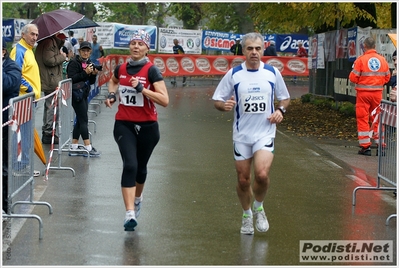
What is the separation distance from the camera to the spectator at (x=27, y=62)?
1083cm

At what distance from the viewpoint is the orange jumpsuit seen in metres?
14.5

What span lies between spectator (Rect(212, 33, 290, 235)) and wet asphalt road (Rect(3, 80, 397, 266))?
1.44 feet

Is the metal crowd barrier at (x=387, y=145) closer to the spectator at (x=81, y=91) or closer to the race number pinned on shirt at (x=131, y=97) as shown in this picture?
the race number pinned on shirt at (x=131, y=97)

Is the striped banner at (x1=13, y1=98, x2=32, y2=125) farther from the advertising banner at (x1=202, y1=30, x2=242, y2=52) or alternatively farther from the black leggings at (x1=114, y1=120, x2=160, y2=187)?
the advertising banner at (x1=202, y1=30, x2=242, y2=52)

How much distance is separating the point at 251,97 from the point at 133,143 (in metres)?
1.21

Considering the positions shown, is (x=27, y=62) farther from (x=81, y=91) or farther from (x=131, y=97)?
(x=131, y=97)

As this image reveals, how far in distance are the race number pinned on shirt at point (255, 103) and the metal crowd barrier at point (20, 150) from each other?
7.01 feet

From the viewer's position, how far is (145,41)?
825cm

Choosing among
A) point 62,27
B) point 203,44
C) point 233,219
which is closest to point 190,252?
point 233,219

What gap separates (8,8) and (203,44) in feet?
74.7

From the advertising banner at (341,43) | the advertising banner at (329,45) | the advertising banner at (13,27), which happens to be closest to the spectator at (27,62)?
the advertising banner at (341,43)

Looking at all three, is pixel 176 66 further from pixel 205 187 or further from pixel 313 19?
pixel 205 187

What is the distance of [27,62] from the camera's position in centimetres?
1086

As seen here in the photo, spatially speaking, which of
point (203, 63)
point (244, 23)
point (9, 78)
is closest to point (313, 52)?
point (203, 63)
